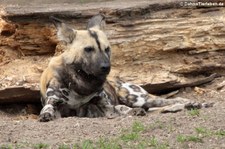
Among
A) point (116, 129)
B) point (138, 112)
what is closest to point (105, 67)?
point (138, 112)

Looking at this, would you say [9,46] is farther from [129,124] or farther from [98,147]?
[98,147]

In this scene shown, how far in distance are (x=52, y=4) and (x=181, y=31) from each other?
58.3 inches

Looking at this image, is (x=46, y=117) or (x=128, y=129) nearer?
(x=128, y=129)

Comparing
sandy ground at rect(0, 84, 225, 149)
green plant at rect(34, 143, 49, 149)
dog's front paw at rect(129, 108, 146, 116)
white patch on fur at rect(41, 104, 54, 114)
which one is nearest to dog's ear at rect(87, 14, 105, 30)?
white patch on fur at rect(41, 104, 54, 114)

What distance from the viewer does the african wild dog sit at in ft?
20.2

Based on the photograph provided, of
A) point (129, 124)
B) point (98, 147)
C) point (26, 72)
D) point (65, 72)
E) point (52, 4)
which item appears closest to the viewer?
point (98, 147)

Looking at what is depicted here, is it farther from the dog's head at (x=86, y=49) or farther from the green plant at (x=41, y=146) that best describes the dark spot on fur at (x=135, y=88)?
the green plant at (x=41, y=146)

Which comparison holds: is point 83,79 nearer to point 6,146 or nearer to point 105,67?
point 105,67

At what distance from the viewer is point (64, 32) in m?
6.38

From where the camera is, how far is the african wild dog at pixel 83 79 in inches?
243

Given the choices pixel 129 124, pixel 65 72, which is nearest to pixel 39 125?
pixel 129 124

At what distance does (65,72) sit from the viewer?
634 centimetres

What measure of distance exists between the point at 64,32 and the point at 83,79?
19.6 inches

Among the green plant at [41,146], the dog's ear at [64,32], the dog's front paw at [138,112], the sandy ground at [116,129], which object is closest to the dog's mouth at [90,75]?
the dog's ear at [64,32]
